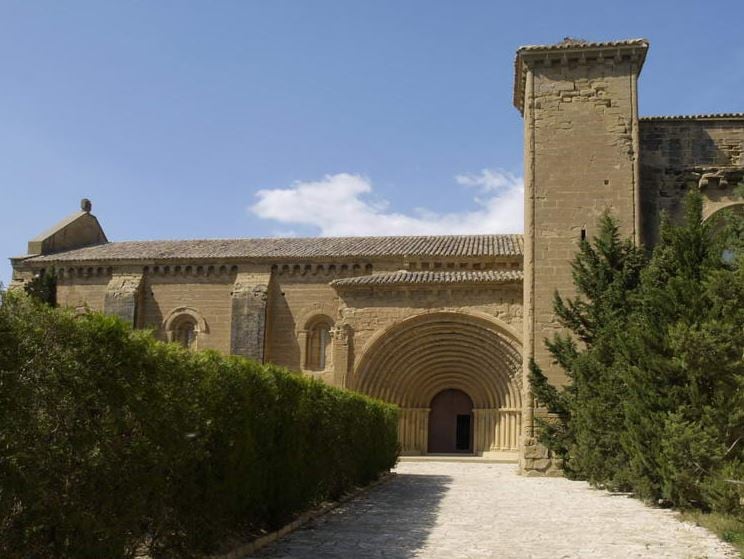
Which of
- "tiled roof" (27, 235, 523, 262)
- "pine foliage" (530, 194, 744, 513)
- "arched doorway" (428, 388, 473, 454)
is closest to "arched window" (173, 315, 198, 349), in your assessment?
"tiled roof" (27, 235, 523, 262)

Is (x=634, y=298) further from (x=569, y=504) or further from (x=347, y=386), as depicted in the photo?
(x=347, y=386)

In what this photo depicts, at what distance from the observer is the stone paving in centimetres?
793

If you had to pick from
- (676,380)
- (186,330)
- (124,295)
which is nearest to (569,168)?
(676,380)

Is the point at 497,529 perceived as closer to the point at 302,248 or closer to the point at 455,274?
the point at 455,274

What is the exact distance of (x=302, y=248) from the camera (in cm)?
2983

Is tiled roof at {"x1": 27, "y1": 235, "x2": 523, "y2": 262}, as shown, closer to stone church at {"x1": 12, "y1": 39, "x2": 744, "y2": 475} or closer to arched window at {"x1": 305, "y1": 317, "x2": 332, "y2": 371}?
stone church at {"x1": 12, "y1": 39, "x2": 744, "y2": 475}

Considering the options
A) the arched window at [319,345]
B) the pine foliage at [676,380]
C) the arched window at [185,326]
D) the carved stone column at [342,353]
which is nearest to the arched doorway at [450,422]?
the carved stone column at [342,353]

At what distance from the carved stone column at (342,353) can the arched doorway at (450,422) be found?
12.9 ft

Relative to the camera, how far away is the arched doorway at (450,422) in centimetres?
2786

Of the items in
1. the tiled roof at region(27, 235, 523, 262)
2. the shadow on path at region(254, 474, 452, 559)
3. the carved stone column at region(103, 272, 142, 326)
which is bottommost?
the shadow on path at region(254, 474, 452, 559)

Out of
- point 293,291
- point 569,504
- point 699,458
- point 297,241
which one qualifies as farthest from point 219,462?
point 297,241

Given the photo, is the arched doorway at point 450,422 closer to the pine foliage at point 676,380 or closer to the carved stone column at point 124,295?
the carved stone column at point 124,295

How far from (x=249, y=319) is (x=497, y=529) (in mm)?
19472

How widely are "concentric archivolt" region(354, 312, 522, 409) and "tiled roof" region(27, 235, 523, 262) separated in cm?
287
